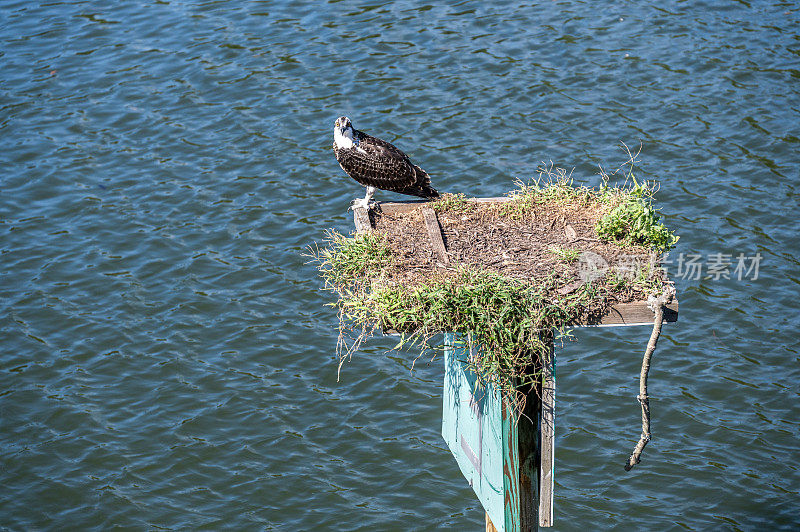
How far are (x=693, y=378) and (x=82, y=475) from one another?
5.95 metres

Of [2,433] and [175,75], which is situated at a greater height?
[175,75]

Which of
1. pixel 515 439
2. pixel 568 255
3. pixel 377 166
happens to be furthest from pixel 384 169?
pixel 515 439

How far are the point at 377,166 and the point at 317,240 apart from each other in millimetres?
3772

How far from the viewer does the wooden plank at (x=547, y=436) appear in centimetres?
496

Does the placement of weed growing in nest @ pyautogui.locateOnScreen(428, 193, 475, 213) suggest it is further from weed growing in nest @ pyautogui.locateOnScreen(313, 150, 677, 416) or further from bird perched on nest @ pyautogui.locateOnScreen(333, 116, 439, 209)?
weed growing in nest @ pyautogui.locateOnScreen(313, 150, 677, 416)

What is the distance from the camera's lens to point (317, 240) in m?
10.5

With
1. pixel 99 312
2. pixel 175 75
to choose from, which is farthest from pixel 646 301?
pixel 175 75

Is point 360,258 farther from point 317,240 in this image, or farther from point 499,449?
point 317,240

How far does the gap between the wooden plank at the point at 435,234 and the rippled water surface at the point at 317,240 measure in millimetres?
3098

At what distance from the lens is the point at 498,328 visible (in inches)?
181

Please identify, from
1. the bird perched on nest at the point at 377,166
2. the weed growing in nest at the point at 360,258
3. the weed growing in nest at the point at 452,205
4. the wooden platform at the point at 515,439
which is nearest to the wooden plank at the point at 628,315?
the wooden platform at the point at 515,439

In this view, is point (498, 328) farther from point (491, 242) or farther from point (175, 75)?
point (175, 75)

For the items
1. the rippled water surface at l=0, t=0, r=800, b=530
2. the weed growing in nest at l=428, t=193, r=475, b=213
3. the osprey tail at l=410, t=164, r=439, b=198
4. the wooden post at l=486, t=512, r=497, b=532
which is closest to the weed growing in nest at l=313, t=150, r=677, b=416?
the weed growing in nest at l=428, t=193, r=475, b=213

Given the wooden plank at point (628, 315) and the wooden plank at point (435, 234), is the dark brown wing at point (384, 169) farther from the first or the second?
the wooden plank at point (628, 315)
